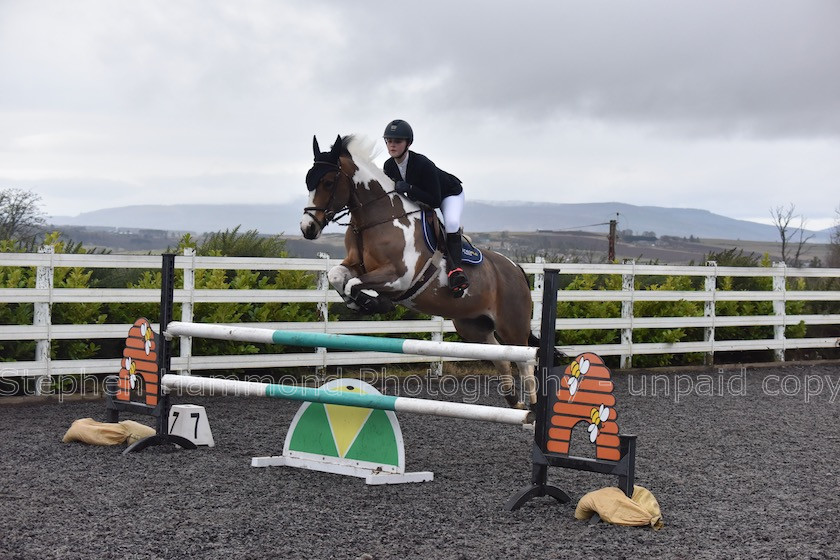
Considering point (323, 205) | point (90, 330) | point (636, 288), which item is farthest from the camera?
point (636, 288)

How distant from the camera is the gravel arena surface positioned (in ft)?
11.3

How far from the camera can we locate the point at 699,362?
36.7ft

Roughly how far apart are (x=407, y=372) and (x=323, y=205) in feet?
13.1

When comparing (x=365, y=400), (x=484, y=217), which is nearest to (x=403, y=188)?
(x=365, y=400)

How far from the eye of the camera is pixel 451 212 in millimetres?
6000

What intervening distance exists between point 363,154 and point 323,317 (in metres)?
2.84

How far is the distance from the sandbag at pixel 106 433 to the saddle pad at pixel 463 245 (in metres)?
2.28

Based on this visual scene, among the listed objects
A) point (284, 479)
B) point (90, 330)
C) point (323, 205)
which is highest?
point (323, 205)

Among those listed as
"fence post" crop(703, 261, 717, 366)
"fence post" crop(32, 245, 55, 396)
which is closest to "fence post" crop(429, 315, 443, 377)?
"fence post" crop(32, 245, 55, 396)

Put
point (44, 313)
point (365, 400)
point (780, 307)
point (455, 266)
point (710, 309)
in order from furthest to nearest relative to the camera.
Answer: point (780, 307) → point (710, 309) → point (44, 313) → point (455, 266) → point (365, 400)

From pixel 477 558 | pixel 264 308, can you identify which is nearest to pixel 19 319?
pixel 264 308

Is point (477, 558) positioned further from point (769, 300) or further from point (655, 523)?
point (769, 300)

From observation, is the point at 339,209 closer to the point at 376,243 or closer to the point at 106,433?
the point at 376,243

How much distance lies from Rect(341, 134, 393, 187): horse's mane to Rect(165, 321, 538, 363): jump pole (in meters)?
1.47
